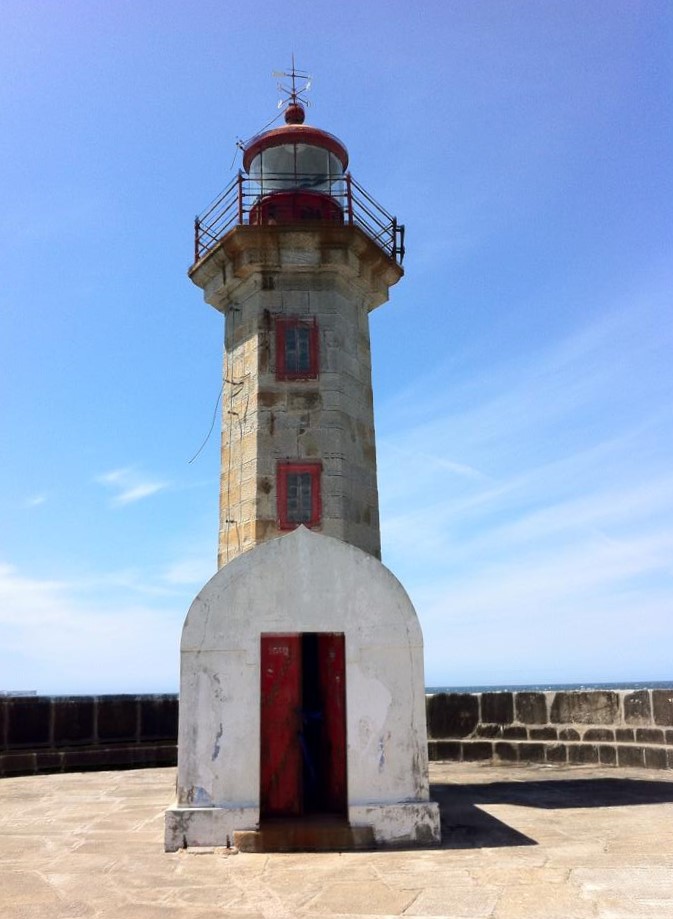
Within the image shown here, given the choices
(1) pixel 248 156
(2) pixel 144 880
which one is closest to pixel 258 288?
(1) pixel 248 156

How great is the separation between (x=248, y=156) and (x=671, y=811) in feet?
42.1

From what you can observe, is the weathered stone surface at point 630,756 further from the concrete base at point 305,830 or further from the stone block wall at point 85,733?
the stone block wall at point 85,733

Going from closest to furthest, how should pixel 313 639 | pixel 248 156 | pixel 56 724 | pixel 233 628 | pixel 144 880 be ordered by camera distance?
pixel 144 880 < pixel 233 628 < pixel 313 639 < pixel 56 724 < pixel 248 156

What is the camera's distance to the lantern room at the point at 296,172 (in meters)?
14.1

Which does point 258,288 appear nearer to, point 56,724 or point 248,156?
point 248,156

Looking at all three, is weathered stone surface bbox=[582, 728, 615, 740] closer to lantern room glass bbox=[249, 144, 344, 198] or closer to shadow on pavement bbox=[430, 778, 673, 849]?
shadow on pavement bbox=[430, 778, 673, 849]

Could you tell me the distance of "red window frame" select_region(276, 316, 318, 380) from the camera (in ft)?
41.1

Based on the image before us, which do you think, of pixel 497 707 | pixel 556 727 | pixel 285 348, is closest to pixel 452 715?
pixel 497 707

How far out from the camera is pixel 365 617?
7773 mm

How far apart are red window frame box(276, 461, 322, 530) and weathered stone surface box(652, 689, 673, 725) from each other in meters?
5.76

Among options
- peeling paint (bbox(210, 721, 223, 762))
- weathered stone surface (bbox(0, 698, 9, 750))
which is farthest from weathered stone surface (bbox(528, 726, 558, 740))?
weathered stone surface (bbox(0, 698, 9, 750))

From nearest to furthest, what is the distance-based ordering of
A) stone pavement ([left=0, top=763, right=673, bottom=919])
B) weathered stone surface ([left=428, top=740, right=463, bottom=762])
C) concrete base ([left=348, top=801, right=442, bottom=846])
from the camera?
1. stone pavement ([left=0, top=763, right=673, bottom=919])
2. concrete base ([left=348, top=801, right=442, bottom=846])
3. weathered stone surface ([left=428, top=740, right=463, bottom=762])

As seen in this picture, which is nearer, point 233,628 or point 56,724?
point 233,628

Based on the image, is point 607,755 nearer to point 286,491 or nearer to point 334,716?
point 334,716
